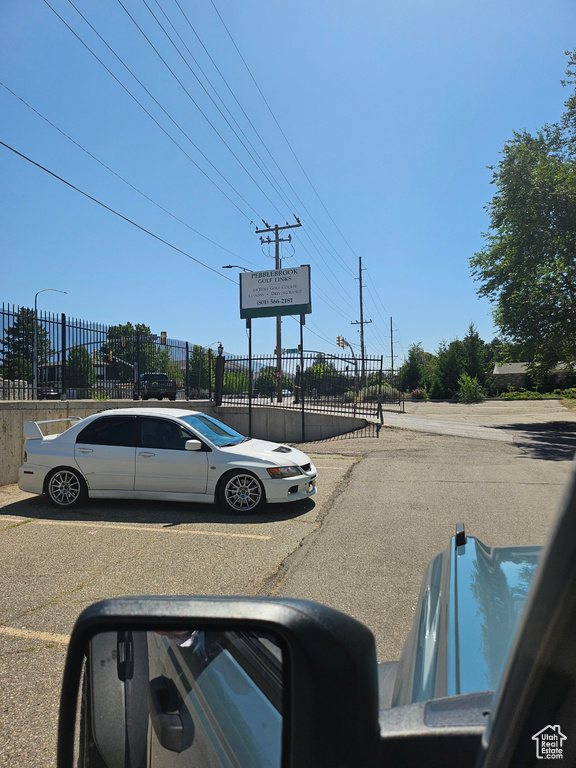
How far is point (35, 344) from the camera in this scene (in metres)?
11.6

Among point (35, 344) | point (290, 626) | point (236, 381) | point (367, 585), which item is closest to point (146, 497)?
point (367, 585)

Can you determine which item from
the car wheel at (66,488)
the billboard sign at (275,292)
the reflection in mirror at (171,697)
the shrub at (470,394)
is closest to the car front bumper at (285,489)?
the car wheel at (66,488)

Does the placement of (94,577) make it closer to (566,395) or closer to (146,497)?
(146,497)

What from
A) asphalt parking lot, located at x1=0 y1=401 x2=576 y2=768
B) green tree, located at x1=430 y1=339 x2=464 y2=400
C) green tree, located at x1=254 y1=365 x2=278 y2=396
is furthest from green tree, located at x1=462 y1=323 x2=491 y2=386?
asphalt parking lot, located at x1=0 y1=401 x2=576 y2=768

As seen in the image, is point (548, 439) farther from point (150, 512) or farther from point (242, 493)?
point (150, 512)

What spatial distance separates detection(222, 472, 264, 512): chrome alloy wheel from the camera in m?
7.18

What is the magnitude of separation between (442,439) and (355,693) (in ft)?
53.7

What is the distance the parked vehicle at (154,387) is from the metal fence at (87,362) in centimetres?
11

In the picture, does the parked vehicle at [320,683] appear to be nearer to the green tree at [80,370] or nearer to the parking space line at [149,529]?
the parking space line at [149,529]

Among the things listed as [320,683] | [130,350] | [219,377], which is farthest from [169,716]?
[219,377]

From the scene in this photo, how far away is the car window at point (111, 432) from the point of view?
7.63 metres

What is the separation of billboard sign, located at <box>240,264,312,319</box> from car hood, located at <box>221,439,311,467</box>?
56.6 feet

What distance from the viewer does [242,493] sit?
23.7 feet

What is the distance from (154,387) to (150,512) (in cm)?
1031
